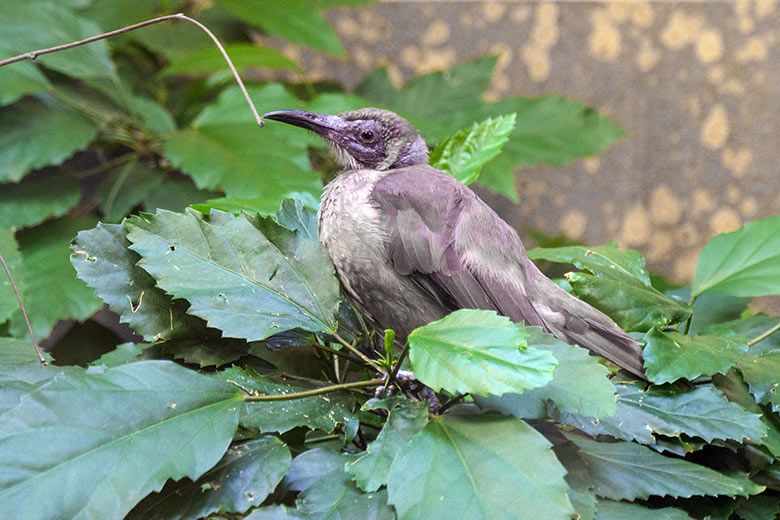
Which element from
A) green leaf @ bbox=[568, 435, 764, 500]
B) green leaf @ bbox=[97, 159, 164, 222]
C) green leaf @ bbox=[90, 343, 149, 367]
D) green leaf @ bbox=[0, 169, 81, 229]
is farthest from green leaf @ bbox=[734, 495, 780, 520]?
green leaf @ bbox=[0, 169, 81, 229]

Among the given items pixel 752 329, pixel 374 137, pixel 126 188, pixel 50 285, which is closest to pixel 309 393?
pixel 374 137

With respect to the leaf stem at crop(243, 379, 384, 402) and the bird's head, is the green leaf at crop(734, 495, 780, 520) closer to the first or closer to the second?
the leaf stem at crop(243, 379, 384, 402)

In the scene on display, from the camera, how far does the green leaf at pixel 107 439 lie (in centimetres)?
58

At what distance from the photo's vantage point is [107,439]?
0.61 metres

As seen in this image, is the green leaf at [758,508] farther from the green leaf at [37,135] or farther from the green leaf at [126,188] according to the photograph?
the green leaf at [37,135]

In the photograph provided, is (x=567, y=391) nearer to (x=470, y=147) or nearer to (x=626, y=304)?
(x=626, y=304)

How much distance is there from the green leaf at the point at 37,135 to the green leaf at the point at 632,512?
1.43 m

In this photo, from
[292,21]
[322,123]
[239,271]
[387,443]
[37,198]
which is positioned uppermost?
[292,21]

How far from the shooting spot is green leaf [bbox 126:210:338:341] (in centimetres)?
71

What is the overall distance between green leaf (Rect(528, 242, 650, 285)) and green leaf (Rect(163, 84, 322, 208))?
62 centimetres

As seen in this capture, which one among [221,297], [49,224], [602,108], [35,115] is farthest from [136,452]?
[602,108]

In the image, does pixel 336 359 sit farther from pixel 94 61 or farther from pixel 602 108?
pixel 602 108

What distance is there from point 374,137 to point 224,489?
2.02ft

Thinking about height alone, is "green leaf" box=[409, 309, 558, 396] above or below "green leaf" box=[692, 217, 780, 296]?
above
